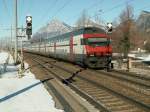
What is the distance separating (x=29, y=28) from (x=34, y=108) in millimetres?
13567

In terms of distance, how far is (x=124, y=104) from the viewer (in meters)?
12.2

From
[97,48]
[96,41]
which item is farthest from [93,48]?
[96,41]

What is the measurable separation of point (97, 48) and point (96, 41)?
1.87 ft

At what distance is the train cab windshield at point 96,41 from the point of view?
28203 mm

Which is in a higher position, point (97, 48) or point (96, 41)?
point (96, 41)

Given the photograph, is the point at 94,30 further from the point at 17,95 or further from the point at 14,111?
the point at 14,111

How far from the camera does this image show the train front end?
92.5 ft

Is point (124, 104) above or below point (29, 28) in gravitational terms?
below

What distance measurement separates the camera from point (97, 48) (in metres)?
28.6

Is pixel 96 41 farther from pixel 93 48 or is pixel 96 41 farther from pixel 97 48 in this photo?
pixel 93 48

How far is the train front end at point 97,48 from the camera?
92.5 ft

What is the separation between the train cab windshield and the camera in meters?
28.2

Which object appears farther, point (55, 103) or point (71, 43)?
point (71, 43)

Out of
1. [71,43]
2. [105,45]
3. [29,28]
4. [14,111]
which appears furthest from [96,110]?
[71,43]
